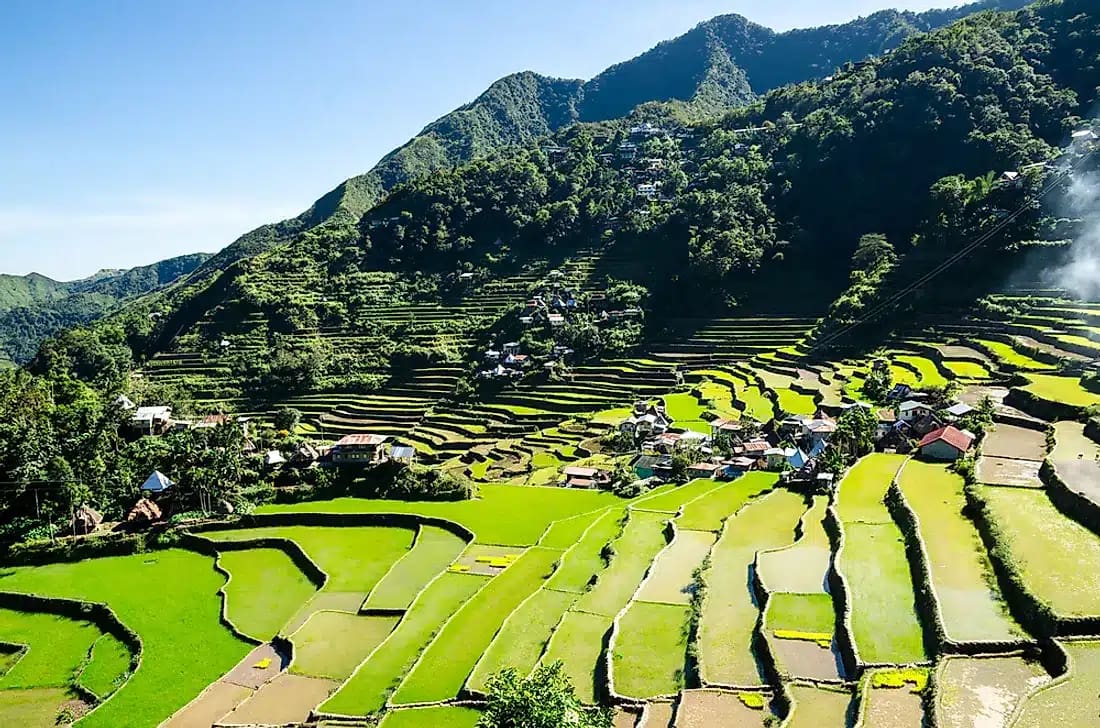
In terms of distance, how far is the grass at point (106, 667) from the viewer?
60.5 feet

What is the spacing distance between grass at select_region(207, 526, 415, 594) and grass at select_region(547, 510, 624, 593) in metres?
5.83

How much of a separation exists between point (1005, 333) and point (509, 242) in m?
46.1

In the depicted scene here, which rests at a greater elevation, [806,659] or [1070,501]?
[1070,501]

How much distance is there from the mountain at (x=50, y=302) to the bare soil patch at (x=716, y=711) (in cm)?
Answer: 9952

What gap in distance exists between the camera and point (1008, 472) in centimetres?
2070

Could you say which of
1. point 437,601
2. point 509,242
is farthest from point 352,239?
point 437,601

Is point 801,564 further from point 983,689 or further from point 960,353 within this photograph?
point 960,353

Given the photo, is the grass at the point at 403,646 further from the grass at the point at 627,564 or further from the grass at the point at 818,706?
the grass at the point at 818,706

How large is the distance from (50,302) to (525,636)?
170 metres

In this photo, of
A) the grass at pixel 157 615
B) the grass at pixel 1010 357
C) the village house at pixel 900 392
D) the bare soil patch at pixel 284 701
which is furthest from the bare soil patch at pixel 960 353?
the grass at pixel 157 615

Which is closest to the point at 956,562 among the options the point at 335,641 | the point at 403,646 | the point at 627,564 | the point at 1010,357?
the point at 627,564

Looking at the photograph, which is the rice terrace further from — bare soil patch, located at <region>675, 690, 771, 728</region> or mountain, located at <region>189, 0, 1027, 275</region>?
mountain, located at <region>189, 0, 1027, 275</region>

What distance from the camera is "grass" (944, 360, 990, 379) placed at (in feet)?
113

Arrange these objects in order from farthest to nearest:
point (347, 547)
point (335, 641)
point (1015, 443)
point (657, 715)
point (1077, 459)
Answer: point (347, 547) → point (1015, 443) → point (1077, 459) → point (335, 641) → point (657, 715)
